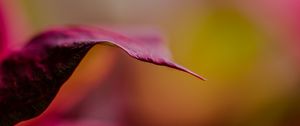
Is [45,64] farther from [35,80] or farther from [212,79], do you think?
[212,79]

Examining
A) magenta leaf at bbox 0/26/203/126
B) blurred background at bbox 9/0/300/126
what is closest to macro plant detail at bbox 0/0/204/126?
magenta leaf at bbox 0/26/203/126

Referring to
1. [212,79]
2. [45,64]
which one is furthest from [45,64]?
[212,79]

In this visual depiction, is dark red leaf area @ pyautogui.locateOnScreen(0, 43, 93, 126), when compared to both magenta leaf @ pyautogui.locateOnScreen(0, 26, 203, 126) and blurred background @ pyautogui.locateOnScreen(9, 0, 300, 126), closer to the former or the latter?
magenta leaf @ pyautogui.locateOnScreen(0, 26, 203, 126)

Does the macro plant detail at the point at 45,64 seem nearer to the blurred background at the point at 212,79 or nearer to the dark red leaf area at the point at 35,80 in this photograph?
the dark red leaf area at the point at 35,80

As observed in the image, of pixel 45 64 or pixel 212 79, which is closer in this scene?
pixel 45 64

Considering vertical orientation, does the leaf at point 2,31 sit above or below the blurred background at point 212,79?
below

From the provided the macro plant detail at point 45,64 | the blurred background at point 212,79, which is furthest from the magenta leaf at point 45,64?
the blurred background at point 212,79
